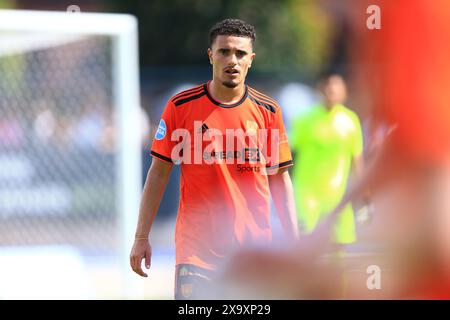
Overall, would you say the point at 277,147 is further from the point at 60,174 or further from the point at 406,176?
the point at 60,174

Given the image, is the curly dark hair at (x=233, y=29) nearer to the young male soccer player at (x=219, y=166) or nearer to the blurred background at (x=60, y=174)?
the young male soccer player at (x=219, y=166)

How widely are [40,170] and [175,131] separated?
323 centimetres

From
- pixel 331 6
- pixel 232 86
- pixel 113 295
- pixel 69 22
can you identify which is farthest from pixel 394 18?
pixel 331 6

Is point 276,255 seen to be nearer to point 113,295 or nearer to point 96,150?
point 113,295

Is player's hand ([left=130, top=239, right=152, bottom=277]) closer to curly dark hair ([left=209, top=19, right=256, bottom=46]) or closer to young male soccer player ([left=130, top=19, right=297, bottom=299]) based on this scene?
young male soccer player ([left=130, top=19, right=297, bottom=299])

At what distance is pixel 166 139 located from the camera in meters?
3.29

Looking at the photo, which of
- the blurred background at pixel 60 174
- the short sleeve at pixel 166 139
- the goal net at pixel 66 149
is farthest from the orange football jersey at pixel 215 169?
the goal net at pixel 66 149

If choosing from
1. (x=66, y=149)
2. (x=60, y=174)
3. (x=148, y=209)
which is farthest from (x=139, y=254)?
(x=66, y=149)

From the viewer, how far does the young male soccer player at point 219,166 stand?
315 centimetres

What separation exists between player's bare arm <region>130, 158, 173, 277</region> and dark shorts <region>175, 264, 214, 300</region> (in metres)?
0.16

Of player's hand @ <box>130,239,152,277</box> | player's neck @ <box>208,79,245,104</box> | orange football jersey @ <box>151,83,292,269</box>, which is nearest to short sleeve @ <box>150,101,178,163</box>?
orange football jersey @ <box>151,83,292,269</box>

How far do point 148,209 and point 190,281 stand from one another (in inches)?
14.2

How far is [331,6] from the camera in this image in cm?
1373

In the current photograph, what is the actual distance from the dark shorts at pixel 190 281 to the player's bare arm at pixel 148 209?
16cm
